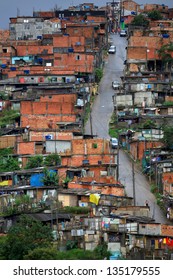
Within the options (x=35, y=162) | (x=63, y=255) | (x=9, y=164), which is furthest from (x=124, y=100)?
(x=63, y=255)

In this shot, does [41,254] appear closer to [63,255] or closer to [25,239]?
[63,255]

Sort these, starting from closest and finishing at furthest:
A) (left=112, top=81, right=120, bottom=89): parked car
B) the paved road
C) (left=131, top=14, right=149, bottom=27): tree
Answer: the paved road → (left=112, top=81, right=120, bottom=89): parked car → (left=131, top=14, right=149, bottom=27): tree

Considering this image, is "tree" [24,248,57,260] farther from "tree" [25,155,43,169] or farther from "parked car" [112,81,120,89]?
"parked car" [112,81,120,89]

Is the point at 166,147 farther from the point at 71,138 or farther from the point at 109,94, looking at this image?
the point at 109,94

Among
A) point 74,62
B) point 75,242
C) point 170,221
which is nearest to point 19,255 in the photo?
point 75,242

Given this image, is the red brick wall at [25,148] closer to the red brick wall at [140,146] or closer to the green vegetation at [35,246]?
the red brick wall at [140,146]

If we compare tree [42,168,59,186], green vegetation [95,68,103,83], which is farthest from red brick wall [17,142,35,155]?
green vegetation [95,68,103,83]
